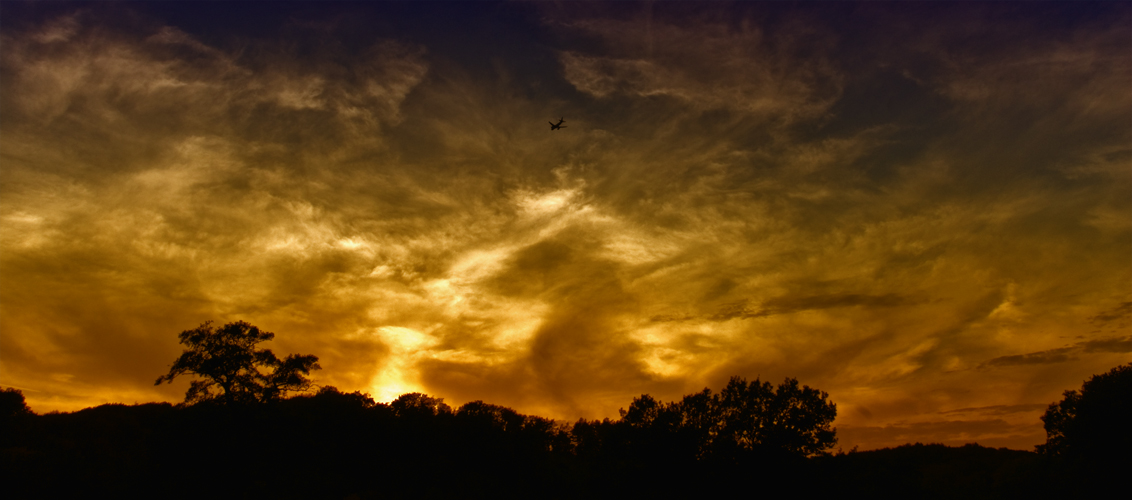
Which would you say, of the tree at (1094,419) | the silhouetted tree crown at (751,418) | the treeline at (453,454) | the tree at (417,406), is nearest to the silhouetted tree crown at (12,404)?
the treeline at (453,454)

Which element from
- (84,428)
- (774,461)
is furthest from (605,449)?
(84,428)

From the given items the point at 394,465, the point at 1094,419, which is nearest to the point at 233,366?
the point at 394,465

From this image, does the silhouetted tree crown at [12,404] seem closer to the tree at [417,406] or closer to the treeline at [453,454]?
the treeline at [453,454]

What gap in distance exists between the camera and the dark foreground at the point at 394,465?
194 ft

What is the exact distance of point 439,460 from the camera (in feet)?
277

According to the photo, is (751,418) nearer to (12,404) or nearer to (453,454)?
(453,454)

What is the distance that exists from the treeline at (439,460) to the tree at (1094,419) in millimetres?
2672

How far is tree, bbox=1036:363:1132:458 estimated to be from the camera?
62.3 m

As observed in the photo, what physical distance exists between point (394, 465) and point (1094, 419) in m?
85.6

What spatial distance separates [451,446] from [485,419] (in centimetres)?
1548

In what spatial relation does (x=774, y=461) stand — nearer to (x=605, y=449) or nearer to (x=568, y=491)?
(x=605, y=449)

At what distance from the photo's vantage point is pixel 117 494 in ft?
188

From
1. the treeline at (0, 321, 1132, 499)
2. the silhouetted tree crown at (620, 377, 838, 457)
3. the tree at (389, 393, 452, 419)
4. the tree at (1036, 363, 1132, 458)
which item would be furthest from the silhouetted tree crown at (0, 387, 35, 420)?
the tree at (1036, 363, 1132, 458)

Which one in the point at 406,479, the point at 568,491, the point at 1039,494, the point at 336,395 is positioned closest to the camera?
the point at 1039,494
